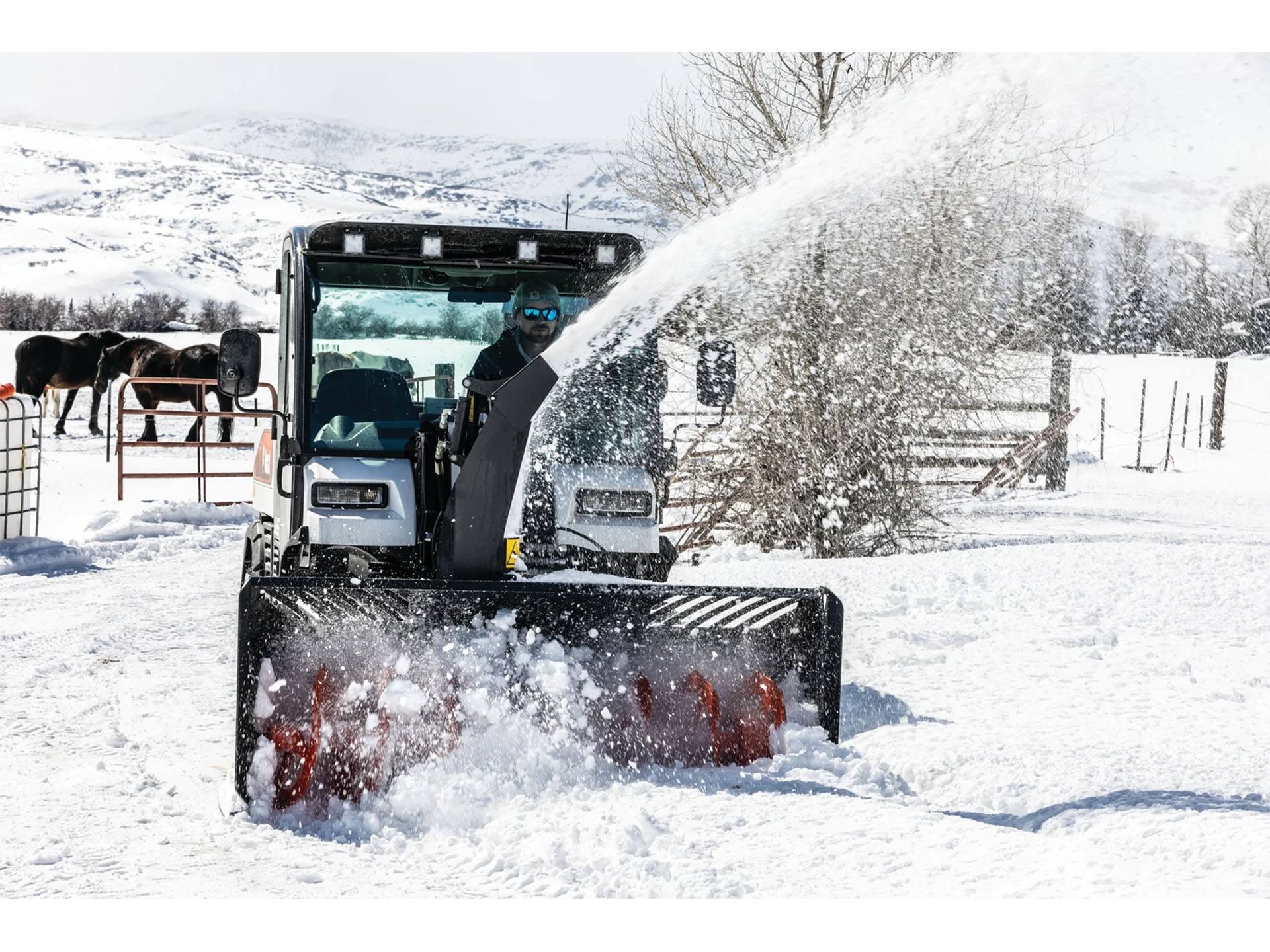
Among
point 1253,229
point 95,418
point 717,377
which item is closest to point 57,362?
point 95,418

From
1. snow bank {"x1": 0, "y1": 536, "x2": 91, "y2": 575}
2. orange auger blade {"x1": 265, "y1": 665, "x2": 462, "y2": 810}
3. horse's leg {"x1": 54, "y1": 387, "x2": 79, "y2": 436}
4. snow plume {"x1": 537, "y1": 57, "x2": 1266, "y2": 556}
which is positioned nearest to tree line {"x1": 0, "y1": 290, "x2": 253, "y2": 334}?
horse's leg {"x1": 54, "y1": 387, "x2": 79, "y2": 436}

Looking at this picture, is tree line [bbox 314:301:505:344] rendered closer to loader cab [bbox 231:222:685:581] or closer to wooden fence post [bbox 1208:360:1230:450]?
loader cab [bbox 231:222:685:581]

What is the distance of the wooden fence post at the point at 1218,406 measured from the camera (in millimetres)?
21031

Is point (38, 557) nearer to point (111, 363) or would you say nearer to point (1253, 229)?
point (1253, 229)

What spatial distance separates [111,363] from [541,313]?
1852 cm

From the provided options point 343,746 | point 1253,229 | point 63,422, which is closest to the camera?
point 343,746

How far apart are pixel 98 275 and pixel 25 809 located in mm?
92095

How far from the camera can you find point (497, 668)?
14.1 ft

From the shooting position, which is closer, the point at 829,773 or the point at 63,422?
the point at 829,773

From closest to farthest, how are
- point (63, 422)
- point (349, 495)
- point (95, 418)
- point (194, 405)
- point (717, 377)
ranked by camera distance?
point (349, 495), point (717, 377), point (194, 405), point (95, 418), point (63, 422)

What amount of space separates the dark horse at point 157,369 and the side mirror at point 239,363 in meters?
14.2

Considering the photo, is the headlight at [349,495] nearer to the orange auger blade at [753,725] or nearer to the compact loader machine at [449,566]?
the compact loader machine at [449,566]

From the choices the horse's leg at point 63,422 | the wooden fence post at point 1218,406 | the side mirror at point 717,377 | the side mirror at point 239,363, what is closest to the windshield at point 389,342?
the side mirror at point 239,363

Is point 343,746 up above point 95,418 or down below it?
below
